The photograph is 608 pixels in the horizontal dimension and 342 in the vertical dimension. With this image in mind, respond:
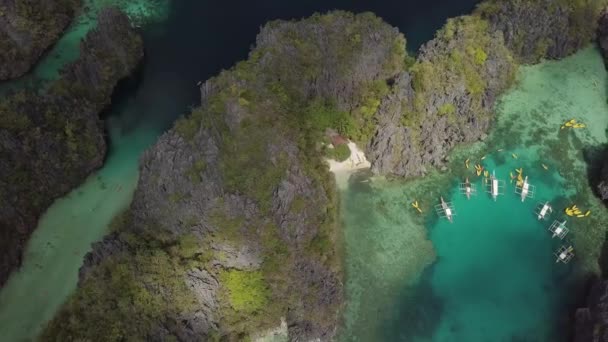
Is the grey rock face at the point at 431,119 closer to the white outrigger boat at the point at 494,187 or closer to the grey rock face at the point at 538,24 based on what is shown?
the grey rock face at the point at 538,24

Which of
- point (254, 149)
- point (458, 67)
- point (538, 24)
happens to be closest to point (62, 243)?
point (254, 149)

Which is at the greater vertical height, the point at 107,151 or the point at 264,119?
the point at 264,119

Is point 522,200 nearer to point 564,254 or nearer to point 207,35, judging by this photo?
point 564,254

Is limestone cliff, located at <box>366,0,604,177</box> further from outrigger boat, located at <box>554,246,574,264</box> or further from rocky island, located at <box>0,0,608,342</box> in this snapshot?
outrigger boat, located at <box>554,246,574,264</box>

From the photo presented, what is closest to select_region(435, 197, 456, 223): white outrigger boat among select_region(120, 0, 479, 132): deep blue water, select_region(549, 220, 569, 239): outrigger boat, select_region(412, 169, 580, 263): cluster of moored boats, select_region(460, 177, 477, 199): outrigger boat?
select_region(412, 169, 580, 263): cluster of moored boats

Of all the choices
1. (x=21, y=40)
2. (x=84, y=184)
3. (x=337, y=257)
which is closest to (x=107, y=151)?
(x=84, y=184)

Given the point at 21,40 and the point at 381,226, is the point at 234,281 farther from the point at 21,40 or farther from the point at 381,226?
the point at 21,40
